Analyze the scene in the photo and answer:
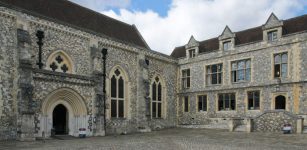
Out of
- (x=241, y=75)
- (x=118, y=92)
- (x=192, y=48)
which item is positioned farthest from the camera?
(x=192, y=48)

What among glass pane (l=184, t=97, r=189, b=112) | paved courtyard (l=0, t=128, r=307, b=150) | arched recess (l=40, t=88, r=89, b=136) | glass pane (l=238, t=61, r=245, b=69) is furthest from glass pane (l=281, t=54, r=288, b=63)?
arched recess (l=40, t=88, r=89, b=136)

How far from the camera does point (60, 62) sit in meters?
21.3

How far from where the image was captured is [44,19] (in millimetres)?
20000

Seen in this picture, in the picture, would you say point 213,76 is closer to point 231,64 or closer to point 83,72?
point 231,64

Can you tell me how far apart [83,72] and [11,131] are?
21.5ft

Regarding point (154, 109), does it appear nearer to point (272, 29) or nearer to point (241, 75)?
point (241, 75)

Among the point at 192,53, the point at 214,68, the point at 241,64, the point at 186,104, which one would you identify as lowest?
the point at 186,104

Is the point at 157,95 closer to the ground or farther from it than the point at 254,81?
closer to the ground

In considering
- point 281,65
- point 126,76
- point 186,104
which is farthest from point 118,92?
point 281,65

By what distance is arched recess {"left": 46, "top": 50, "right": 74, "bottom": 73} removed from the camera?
20.5m

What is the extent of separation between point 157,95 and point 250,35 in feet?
32.6

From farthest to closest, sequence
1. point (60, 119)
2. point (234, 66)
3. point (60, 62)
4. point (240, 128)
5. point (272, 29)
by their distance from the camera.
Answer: point (234, 66) < point (272, 29) < point (240, 128) < point (60, 62) < point (60, 119)

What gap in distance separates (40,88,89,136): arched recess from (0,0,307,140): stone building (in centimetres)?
6

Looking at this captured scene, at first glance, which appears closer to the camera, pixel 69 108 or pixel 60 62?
pixel 69 108
